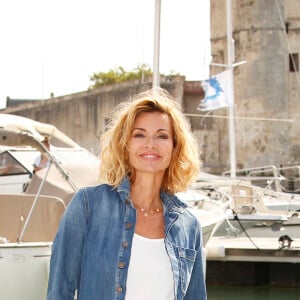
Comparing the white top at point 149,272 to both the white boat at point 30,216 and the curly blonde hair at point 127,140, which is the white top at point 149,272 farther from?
the white boat at point 30,216

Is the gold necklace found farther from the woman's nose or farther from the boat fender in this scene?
the boat fender

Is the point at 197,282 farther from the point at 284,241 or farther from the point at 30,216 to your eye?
the point at 284,241

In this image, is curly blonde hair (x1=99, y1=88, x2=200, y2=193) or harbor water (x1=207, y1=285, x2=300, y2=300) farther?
harbor water (x1=207, y1=285, x2=300, y2=300)

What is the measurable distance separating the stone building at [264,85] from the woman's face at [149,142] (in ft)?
98.0

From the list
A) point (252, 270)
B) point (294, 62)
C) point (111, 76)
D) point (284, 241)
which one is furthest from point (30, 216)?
point (111, 76)

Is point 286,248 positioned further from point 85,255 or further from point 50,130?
point 85,255

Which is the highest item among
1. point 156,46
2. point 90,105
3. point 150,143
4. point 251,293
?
point 90,105

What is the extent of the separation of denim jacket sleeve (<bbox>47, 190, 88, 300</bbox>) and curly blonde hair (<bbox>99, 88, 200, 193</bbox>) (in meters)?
0.22

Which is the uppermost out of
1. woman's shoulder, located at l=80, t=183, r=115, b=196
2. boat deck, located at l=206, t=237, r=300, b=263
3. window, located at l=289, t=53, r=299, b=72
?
window, located at l=289, t=53, r=299, b=72

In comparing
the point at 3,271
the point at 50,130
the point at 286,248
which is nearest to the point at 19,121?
the point at 50,130

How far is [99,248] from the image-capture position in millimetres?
3117

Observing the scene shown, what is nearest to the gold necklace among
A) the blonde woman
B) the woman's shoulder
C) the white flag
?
the blonde woman

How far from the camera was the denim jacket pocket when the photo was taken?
3211 mm

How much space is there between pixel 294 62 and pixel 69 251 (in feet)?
105
